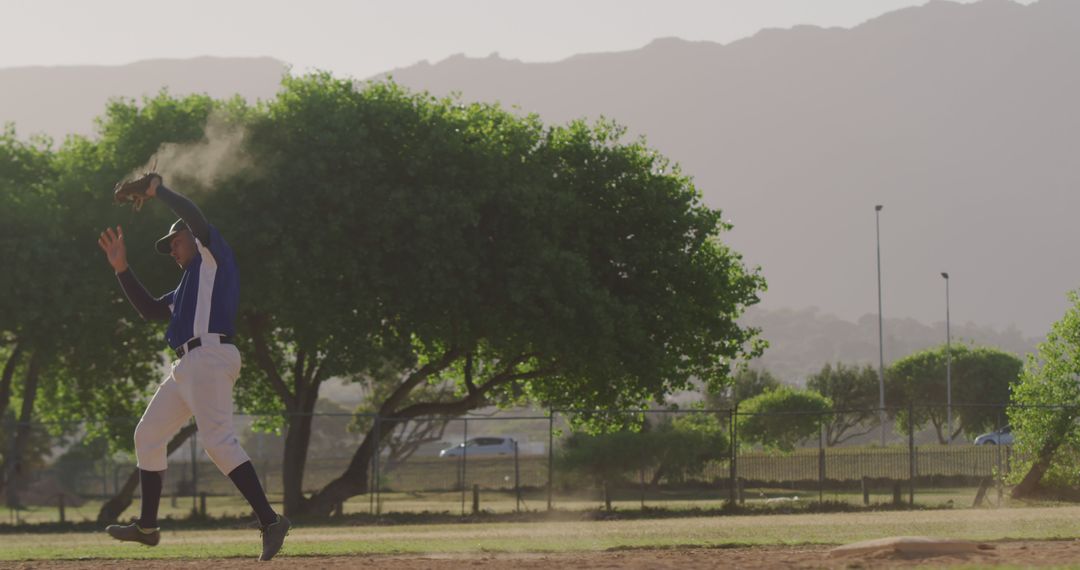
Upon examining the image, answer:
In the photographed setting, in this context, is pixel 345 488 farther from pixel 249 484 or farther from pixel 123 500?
pixel 249 484

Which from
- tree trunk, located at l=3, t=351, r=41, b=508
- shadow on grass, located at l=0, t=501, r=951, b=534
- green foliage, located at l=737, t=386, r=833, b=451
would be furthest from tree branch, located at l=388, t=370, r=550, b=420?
tree trunk, located at l=3, t=351, r=41, b=508

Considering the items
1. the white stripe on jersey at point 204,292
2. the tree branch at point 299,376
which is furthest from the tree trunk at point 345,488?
the white stripe on jersey at point 204,292

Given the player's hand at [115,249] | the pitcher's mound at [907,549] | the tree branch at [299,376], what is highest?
the tree branch at [299,376]

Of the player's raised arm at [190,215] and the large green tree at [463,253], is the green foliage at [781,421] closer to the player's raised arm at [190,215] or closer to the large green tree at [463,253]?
the large green tree at [463,253]

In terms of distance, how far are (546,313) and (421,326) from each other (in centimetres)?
300

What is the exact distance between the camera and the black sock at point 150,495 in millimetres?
10478

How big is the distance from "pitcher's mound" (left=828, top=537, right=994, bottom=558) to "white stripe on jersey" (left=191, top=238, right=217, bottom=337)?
201 inches

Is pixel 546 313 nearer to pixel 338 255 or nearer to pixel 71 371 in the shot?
pixel 338 255

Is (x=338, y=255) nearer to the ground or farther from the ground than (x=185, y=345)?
farther from the ground

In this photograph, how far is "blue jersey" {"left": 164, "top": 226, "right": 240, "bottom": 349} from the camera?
33.0 feet

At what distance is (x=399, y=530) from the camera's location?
2425cm

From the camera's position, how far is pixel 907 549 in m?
10.6

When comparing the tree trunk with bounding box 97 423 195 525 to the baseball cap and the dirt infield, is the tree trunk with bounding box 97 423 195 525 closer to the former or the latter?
the dirt infield

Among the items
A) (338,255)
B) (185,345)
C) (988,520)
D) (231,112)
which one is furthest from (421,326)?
(185,345)
